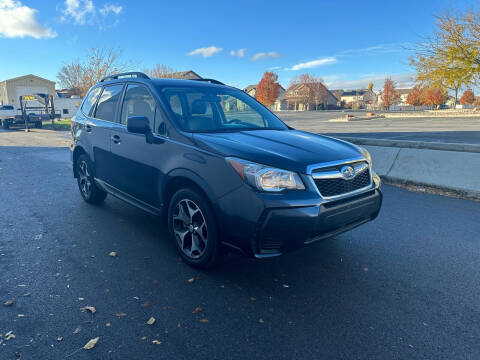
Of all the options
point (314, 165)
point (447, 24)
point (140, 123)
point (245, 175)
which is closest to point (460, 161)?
point (314, 165)

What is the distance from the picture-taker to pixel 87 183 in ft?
18.1

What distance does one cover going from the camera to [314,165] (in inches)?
114

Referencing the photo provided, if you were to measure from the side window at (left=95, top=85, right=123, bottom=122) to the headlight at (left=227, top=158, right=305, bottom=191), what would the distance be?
8.45ft

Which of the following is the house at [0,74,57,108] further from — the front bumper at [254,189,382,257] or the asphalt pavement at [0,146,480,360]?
the front bumper at [254,189,382,257]

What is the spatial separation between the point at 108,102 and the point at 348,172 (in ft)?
11.3

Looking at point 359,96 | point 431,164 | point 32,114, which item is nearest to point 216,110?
point 431,164

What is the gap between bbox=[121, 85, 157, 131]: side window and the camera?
3855mm

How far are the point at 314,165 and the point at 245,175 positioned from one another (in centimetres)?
61

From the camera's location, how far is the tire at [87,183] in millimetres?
5275

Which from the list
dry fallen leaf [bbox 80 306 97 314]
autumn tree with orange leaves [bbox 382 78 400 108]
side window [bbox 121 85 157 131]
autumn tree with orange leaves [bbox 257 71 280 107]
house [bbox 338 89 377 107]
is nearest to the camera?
dry fallen leaf [bbox 80 306 97 314]

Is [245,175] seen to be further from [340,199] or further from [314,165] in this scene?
[340,199]

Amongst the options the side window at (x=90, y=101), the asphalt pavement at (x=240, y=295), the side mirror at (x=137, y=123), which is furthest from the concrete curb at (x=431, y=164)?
the side window at (x=90, y=101)

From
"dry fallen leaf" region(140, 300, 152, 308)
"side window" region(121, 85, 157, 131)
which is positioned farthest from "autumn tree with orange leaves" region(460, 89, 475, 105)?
"dry fallen leaf" region(140, 300, 152, 308)

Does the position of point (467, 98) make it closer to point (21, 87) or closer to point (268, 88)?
point (268, 88)
